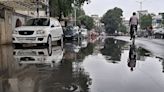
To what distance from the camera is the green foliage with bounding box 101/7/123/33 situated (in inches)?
4938

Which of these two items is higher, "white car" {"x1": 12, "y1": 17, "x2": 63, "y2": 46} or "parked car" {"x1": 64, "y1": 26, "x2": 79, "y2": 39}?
"white car" {"x1": 12, "y1": 17, "x2": 63, "y2": 46}

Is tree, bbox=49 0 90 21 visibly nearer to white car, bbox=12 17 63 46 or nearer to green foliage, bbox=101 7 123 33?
white car, bbox=12 17 63 46

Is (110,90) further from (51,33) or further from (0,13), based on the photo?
(0,13)

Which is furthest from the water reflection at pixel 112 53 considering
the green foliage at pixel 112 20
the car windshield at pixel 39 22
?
the green foliage at pixel 112 20

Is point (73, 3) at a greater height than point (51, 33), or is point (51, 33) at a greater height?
point (73, 3)

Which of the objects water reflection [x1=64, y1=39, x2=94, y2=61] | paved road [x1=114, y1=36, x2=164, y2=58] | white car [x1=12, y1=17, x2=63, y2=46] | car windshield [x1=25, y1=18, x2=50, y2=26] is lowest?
paved road [x1=114, y1=36, x2=164, y2=58]

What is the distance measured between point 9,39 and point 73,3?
18414mm

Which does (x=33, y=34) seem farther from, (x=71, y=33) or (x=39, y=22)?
(x=71, y=33)

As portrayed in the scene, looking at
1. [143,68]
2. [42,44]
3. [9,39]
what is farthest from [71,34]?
[143,68]

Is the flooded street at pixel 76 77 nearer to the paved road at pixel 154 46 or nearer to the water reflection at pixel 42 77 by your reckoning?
the water reflection at pixel 42 77

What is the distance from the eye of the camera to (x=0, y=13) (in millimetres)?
25750

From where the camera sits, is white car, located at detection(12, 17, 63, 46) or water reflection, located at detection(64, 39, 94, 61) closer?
water reflection, located at detection(64, 39, 94, 61)

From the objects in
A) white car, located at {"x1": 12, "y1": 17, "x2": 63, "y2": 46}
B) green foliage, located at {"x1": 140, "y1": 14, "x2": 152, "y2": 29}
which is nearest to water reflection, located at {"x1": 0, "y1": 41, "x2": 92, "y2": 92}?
white car, located at {"x1": 12, "y1": 17, "x2": 63, "y2": 46}

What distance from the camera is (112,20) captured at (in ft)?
415
